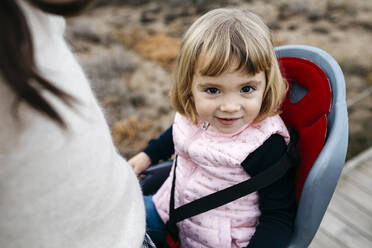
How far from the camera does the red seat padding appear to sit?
104 centimetres

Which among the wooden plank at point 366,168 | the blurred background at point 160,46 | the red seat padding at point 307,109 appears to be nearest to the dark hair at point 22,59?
the red seat padding at point 307,109

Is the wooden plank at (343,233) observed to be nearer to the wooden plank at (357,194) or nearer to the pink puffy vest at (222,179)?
the wooden plank at (357,194)

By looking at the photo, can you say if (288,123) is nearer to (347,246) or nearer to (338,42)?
(347,246)

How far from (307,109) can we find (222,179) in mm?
400

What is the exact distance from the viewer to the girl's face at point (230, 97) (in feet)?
3.26

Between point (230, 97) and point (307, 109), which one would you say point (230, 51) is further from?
point (307, 109)

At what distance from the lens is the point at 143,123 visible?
11.5ft

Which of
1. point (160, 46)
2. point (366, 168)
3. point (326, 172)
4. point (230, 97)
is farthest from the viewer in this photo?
point (160, 46)

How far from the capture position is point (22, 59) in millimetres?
450

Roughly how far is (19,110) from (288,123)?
3.35 feet

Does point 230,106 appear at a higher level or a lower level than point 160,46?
higher

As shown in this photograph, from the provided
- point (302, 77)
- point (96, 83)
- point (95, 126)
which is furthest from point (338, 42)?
point (95, 126)

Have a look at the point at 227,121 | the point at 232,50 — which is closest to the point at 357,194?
the point at 227,121

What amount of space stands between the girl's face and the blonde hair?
23 millimetres
